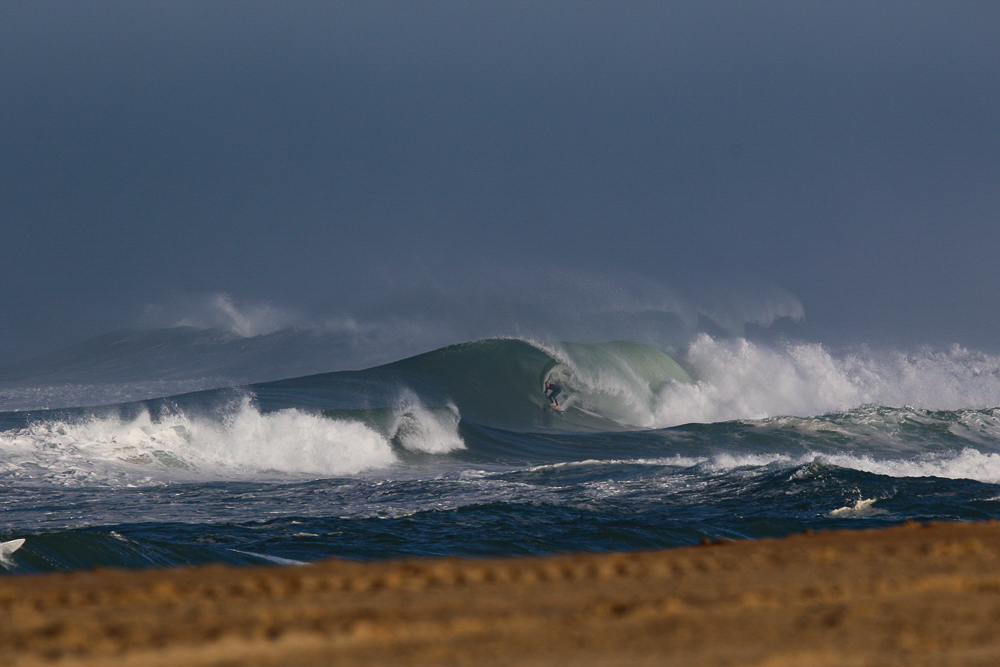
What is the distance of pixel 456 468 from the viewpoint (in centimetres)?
1570

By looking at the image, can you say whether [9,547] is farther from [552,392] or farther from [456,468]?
[552,392]

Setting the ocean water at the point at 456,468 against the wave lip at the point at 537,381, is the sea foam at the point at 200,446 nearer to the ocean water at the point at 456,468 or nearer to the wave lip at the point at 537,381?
the ocean water at the point at 456,468

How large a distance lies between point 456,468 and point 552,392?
10.8 meters

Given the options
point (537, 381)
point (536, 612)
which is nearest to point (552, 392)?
point (537, 381)

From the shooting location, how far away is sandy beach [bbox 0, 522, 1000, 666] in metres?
2.73

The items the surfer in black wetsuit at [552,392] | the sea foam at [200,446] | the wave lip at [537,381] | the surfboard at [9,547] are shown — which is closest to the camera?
the surfboard at [9,547]

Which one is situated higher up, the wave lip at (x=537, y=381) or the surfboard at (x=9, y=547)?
the wave lip at (x=537, y=381)

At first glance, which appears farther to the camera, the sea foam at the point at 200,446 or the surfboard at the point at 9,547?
the sea foam at the point at 200,446

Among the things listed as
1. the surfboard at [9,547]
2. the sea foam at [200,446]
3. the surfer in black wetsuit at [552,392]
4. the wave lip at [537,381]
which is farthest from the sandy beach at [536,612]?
the surfer in black wetsuit at [552,392]

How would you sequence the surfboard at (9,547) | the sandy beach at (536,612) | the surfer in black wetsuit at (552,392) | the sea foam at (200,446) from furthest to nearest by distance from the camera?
the surfer in black wetsuit at (552,392), the sea foam at (200,446), the surfboard at (9,547), the sandy beach at (536,612)

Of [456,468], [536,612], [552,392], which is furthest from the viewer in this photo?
[552,392]

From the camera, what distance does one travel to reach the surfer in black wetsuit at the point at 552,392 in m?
25.7

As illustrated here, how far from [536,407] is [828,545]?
20.1 metres

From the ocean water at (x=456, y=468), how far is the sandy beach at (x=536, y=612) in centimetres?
395
